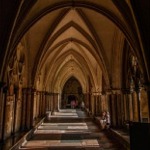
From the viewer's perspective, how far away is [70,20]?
33.0 ft

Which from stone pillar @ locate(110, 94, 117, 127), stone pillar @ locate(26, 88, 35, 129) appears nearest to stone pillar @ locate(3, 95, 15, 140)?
stone pillar @ locate(26, 88, 35, 129)

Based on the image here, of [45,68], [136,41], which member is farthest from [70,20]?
[45,68]

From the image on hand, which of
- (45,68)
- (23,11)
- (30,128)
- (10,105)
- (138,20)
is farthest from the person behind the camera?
(45,68)

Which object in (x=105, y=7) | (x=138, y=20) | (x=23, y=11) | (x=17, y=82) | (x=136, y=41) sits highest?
(x=105, y=7)

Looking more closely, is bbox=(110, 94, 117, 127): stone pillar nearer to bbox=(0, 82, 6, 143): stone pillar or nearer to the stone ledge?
the stone ledge

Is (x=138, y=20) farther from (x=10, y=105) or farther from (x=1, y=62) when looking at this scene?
(x=10, y=105)

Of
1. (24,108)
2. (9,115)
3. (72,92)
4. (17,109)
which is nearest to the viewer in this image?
(9,115)

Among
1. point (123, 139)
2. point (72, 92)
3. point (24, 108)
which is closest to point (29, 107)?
point (24, 108)

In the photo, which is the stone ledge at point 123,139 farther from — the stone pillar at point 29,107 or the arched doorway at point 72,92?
the arched doorway at point 72,92

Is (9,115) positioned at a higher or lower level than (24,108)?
lower

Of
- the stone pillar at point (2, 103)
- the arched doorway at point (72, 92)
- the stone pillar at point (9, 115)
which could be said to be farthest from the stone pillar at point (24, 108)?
the arched doorway at point (72, 92)

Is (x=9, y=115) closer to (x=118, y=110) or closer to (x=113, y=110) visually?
(x=113, y=110)

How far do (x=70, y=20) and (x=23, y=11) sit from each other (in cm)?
374

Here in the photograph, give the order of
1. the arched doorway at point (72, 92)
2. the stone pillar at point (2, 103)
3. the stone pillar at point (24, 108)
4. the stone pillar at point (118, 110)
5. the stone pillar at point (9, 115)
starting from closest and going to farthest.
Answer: the stone pillar at point (2, 103)
the stone pillar at point (9, 115)
the stone pillar at point (24, 108)
the stone pillar at point (118, 110)
the arched doorway at point (72, 92)
